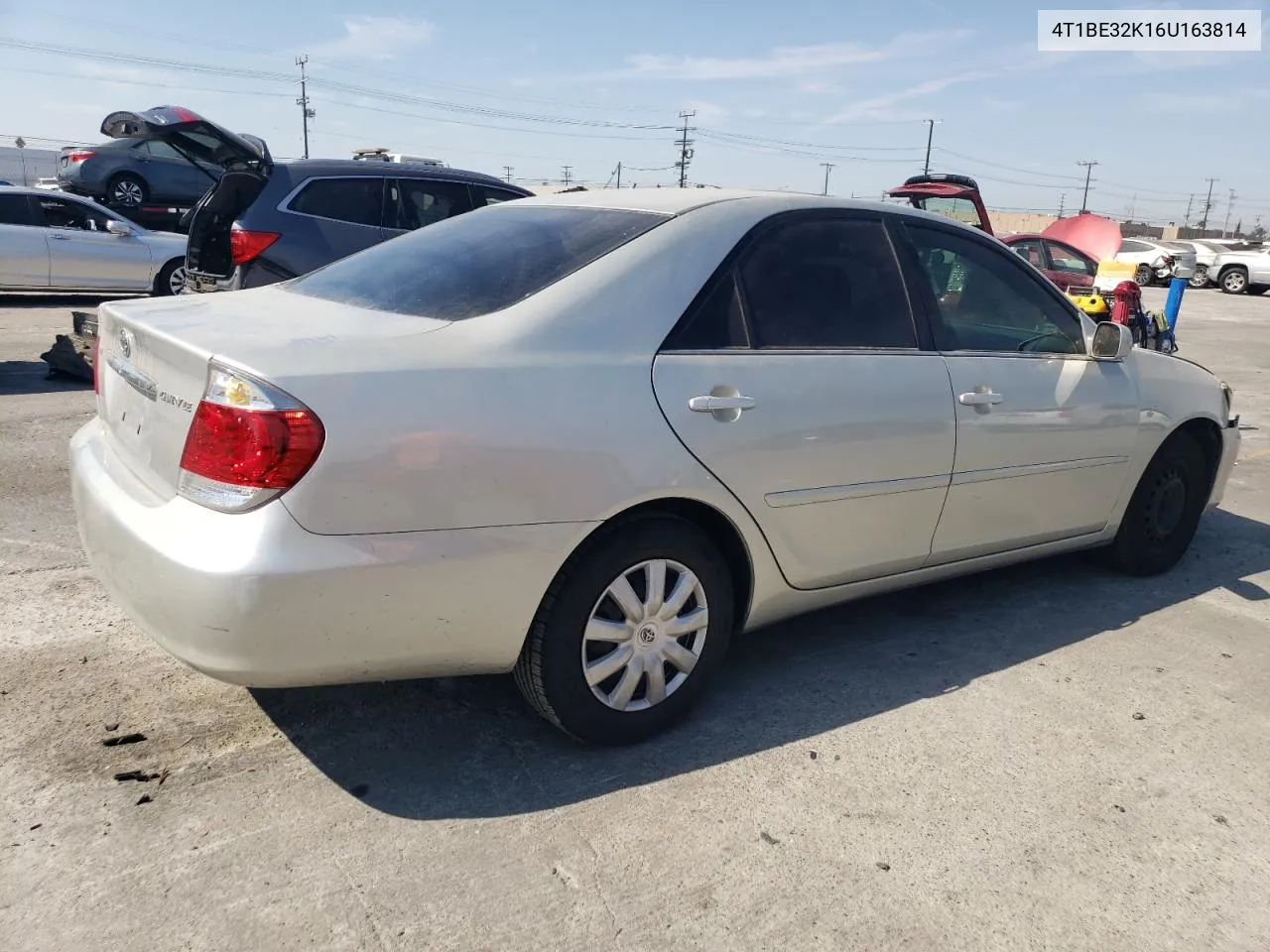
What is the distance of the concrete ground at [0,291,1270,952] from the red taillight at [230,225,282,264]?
148 inches

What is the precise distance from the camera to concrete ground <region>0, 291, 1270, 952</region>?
2301 mm

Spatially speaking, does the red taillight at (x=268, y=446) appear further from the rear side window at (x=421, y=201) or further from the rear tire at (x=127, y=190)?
the rear tire at (x=127, y=190)

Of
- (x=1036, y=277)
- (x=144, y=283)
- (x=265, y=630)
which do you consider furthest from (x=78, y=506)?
(x=144, y=283)

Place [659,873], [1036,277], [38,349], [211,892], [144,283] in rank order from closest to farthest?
[211,892], [659,873], [1036,277], [38,349], [144,283]

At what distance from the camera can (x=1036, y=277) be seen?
414 cm

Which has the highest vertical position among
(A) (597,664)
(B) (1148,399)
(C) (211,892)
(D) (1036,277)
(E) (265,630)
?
(D) (1036,277)

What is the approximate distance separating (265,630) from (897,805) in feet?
5.55

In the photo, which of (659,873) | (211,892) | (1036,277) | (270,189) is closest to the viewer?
(211,892)

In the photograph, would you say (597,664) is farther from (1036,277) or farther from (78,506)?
(1036,277)

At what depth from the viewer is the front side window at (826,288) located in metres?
3.23

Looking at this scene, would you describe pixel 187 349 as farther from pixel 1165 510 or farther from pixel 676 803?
pixel 1165 510

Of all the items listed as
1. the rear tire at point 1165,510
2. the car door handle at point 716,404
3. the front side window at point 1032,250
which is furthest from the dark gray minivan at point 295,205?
the front side window at point 1032,250

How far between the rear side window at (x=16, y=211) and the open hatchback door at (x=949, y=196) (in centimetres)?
1069

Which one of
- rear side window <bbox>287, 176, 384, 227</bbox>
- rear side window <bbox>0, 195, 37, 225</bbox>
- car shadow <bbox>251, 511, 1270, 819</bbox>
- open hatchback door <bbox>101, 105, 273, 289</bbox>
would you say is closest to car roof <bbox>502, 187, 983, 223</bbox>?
car shadow <bbox>251, 511, 1270, 819</bbox>
